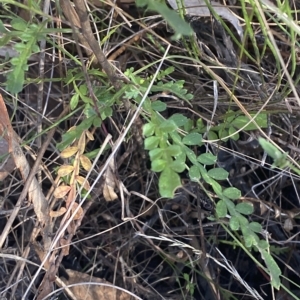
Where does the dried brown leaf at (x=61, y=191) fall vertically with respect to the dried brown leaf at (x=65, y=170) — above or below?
below

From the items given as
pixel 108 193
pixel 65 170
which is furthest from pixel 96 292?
pixel 65 170

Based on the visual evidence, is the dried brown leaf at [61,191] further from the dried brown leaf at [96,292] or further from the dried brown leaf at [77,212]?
the dried brown leaf at [96,292]

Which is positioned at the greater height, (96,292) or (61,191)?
(61,191)

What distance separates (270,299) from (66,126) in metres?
0.64

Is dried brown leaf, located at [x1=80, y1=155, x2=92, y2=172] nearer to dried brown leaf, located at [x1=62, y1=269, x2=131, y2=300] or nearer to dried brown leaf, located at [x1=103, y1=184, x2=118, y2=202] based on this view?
dried brown leaf, located at [x1=103, y1=184, x2=118, y2=202]

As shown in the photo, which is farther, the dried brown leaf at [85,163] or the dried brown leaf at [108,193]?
the dried brown leaf at [108,193]

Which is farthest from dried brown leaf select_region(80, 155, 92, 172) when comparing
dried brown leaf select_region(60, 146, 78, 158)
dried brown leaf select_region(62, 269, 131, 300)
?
dried brown leaf select_region(62, 269, 131, 300)

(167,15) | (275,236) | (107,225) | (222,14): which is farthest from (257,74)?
(167,15)

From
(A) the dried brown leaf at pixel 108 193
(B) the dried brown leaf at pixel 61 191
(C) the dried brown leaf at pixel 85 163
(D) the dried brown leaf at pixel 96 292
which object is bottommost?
(D) the dried brown leaf at pixel 96 292

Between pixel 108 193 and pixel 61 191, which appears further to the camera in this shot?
pixel 108 193

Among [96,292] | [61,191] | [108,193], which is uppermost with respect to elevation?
[61,191]

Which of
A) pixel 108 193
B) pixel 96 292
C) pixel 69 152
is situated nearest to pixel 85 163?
pixel 69 152

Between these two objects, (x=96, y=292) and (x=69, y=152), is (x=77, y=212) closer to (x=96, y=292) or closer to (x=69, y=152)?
(x=69, y=152)

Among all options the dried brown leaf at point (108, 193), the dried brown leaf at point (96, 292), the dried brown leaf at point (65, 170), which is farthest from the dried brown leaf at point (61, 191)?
the dried brown leaf at point (96, 292)
